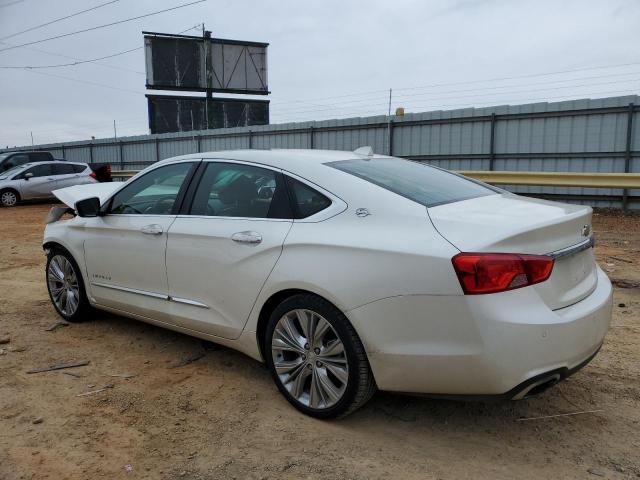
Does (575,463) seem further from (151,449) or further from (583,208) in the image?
(151,449)

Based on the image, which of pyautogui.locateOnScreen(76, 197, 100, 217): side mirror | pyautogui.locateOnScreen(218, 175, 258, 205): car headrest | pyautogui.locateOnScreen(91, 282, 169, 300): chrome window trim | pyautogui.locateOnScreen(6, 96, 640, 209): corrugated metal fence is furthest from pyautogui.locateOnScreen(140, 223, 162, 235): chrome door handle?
pyautogui.locateOnScreen(6, 96, 640, 209): corrugated metal fence

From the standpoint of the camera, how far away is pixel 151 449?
9.45ft

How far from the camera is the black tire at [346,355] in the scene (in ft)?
9.33

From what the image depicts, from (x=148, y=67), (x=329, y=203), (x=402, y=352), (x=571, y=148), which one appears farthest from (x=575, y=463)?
(x=148, y=67)

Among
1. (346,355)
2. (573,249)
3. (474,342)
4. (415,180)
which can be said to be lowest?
(346,355)

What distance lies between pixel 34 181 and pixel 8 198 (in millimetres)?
943

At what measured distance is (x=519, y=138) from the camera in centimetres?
1318

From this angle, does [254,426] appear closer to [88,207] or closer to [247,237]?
[247,237]

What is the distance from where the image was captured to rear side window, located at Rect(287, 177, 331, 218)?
3.17 m

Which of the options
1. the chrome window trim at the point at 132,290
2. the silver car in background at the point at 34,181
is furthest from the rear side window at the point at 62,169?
the chrome window trim at the point at 132,290

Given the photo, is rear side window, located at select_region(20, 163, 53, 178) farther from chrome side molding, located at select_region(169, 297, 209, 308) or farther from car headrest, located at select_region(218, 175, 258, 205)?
car headrest, located at select_region(218, 175, 258, 205)

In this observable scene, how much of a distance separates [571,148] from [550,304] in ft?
36.5

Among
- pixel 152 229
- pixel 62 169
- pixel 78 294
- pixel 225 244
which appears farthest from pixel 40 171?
pixel 225 244

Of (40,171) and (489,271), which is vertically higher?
(40,171)
